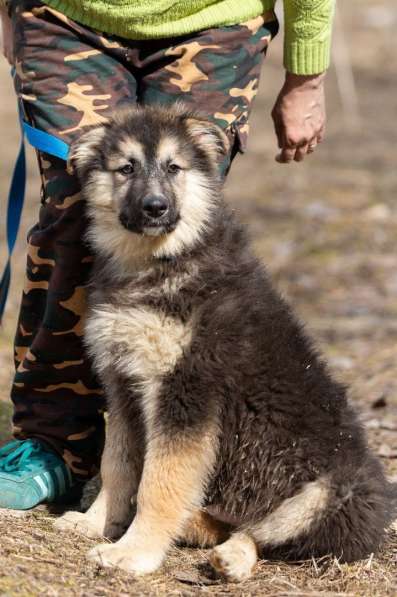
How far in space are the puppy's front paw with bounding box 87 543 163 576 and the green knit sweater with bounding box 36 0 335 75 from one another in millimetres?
2031

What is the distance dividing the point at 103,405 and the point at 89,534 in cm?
70

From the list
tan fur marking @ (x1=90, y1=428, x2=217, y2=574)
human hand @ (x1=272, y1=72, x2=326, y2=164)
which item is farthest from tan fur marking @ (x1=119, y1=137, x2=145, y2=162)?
tan fur marking @ (x1=90, y1=428, x2=217, y2=574)

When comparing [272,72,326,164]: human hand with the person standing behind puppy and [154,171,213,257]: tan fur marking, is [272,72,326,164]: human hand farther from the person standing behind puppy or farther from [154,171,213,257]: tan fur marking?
[154,171,213,257]: tan fur marking

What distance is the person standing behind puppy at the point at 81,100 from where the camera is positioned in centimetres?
402

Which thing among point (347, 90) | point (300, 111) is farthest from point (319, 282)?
point (347, 90)

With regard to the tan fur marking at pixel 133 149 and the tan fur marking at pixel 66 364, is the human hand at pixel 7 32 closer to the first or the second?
the tan fur marking at pixel 133 149

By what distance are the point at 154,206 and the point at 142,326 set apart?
0.46 meters

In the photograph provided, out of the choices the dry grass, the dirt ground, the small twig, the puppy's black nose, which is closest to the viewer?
the dry grass

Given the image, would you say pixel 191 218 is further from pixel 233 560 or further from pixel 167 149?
pixel 233 560

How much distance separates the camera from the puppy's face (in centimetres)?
392

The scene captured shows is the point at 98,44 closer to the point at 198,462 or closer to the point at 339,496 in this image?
the point at 198,462

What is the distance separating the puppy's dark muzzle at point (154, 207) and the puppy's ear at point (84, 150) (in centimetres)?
35

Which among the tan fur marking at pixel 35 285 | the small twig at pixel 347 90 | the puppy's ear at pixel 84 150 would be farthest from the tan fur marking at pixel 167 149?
the small twig at pixel 347 90

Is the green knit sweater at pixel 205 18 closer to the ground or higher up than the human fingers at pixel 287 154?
higher up
